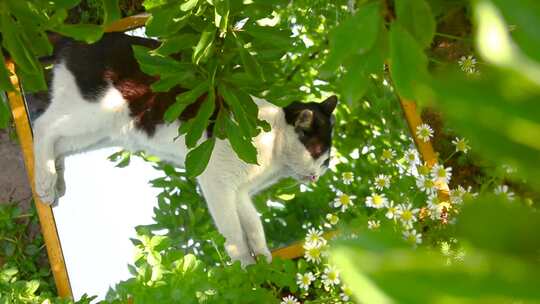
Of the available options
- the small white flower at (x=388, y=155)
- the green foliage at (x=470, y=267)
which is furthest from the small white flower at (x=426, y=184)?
the green foliage at (x=470, y=267)

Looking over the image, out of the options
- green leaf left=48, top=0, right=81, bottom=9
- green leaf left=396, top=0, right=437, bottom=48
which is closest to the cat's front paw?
green leaf left=48, top=0, right=81, bottom=9

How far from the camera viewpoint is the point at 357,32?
16.4 inches

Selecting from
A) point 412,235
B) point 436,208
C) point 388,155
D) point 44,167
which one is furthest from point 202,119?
point 44,167

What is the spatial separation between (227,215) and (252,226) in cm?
8

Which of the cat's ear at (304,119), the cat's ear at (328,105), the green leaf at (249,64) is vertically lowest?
the cat's ear at (304,119)

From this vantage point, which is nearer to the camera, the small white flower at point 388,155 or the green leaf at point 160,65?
the green leaf at point 160,65

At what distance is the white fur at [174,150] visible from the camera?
176cm

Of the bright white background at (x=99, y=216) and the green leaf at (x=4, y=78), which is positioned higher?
the green leaf at (x=4, y=78)

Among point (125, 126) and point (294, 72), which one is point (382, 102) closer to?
point (294, 72)

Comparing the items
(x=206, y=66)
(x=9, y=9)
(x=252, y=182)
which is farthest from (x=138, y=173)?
(x=9, y=9)

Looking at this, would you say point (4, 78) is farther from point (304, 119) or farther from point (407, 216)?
point (304, 119)

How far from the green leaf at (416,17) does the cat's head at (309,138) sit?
1.42 m

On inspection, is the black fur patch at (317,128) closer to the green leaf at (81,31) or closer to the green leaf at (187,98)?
the green leaf at (187,98)

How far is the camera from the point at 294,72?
2.15m
